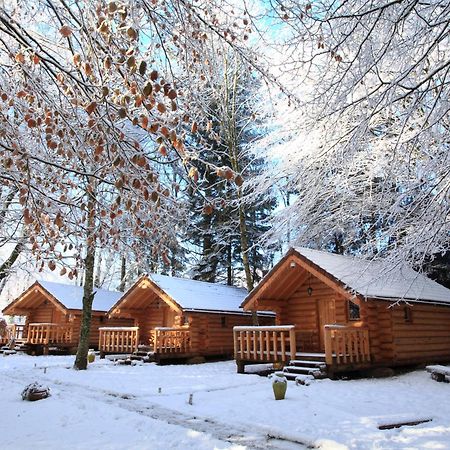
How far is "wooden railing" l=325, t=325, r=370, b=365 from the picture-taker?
41.6 feet

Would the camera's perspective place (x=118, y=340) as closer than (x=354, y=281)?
No

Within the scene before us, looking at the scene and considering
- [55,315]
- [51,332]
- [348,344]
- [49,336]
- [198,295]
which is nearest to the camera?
[348,344]

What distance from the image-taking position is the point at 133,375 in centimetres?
1458

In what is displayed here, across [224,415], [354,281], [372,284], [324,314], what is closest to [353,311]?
[324,314]

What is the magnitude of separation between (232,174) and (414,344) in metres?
13.6

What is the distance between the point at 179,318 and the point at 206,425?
537 inches

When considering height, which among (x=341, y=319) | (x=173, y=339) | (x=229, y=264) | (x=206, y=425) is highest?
(x=229, y=264)

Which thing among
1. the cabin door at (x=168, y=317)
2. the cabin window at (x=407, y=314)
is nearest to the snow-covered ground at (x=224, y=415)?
the cabin window at (x=407, y=314)

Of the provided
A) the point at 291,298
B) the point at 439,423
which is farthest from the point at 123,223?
the point at 291,298

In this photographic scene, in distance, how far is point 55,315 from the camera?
2884cm

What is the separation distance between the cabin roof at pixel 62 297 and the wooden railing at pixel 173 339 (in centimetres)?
834

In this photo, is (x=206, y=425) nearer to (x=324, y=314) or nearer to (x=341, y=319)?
(x=341, y=319)

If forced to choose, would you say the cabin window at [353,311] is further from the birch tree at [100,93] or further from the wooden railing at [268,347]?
the birch tree at [100,93]

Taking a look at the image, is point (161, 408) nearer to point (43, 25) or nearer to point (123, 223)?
point (123, 223)
